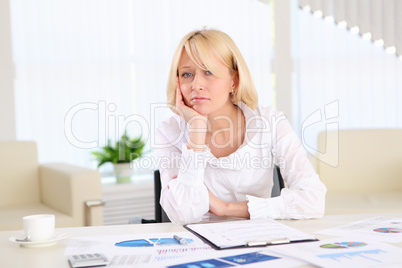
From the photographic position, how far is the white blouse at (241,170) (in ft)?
5.58

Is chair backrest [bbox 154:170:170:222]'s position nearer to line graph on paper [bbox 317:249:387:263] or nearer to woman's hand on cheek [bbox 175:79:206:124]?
woman's hand on cheek [bbox 175:79:206:124]

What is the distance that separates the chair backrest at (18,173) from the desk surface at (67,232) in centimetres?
203

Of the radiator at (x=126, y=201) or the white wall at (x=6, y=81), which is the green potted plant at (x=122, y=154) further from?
the white wall at (x=6, y=81)

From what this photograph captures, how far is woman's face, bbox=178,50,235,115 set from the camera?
1896 millimetres

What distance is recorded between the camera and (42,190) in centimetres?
345

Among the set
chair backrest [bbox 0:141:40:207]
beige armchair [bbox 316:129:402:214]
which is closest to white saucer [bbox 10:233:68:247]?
chair backrest [bbox 0:141:40:207]

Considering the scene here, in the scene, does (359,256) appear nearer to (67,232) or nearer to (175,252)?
(175,252)

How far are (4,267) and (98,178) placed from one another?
2048 mm

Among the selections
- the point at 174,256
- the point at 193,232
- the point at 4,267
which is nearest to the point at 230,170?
the point at 193,232

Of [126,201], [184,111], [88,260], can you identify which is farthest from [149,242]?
[126,201]

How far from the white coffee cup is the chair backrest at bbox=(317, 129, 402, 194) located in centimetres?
244

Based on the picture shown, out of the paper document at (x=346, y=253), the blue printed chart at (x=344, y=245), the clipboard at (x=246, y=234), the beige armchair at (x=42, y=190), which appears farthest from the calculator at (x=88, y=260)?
the beige armchair at (x=42, y=190)

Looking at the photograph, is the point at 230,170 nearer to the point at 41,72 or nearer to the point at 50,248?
the point at 50,248

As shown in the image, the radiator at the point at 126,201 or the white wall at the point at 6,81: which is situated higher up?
the white wall at the point at 6,81
